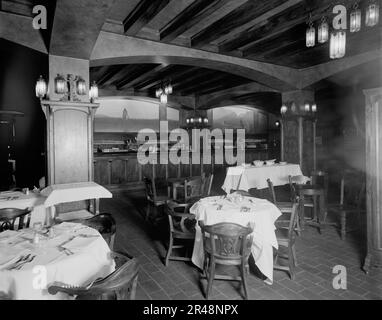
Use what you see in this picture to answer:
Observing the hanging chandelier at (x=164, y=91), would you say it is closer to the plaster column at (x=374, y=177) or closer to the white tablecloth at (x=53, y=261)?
the plaster column at (x=374, y=177)

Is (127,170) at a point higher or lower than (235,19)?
lower

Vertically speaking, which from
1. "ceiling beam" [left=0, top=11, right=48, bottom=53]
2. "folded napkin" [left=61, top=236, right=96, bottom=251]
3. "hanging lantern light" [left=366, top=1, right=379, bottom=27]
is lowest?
"folded napkin" [left=61, top=236, right=96, bottom=251]

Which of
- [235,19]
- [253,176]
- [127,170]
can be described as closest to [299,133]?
[253,176]

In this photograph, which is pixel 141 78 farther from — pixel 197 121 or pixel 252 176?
pixel 252 176

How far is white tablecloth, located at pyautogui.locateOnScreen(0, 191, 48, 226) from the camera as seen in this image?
3.99 metres

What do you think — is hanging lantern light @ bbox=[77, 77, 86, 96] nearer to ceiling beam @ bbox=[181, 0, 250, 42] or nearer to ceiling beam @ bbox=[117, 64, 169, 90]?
ceiling beam @ bbox=[181, 0, 250, 42]

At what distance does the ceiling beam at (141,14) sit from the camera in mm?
4125

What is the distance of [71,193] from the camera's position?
420cm

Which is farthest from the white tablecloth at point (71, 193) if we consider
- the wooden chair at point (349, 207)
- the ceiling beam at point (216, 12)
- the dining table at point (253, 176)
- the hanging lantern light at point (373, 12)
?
the hanging lantern light at point (373, 12)

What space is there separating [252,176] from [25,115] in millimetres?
7090

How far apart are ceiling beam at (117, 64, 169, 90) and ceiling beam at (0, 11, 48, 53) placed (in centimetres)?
346

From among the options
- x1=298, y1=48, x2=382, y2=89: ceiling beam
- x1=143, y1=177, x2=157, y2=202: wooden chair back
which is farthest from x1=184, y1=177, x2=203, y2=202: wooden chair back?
x1=298, y1=48, x2=382, y2=89: ceiling beam
